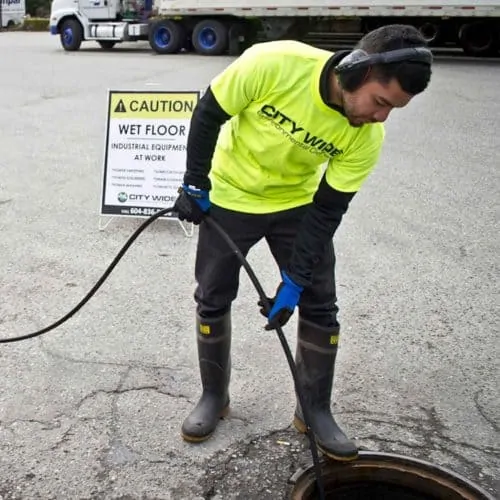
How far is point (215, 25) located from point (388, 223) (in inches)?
581

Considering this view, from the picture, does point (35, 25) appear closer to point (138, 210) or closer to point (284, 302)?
point (138, 210)

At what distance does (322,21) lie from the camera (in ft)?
65.9

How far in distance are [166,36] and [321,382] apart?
1862 cm

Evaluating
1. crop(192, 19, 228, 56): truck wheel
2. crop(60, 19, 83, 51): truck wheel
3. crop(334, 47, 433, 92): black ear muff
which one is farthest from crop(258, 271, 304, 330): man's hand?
crop(60, 19, 83, 51): truck wheel

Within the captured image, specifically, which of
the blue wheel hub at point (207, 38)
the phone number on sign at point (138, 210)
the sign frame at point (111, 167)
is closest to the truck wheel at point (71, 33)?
the blue wheel hub at point (207, 38)

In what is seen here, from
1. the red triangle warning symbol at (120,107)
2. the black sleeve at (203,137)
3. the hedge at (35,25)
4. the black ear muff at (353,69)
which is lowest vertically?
the hedge at (35,25)

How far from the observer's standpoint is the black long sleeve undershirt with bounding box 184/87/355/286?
273cm

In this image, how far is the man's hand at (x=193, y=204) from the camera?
2.82 metres

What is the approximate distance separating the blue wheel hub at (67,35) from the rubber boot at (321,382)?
1968cm

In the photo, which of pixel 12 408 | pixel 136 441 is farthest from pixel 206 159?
pixel 12 408

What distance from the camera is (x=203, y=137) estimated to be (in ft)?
8.89

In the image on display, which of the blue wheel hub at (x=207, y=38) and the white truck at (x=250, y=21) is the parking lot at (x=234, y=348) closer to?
the white truck at (x=250, y=21)

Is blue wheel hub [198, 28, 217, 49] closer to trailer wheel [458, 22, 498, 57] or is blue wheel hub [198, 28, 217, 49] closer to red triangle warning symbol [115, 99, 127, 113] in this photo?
trailer wheel [458, 22, 498, 57]

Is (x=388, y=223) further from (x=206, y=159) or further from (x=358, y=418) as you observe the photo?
(x=206, y=159)
